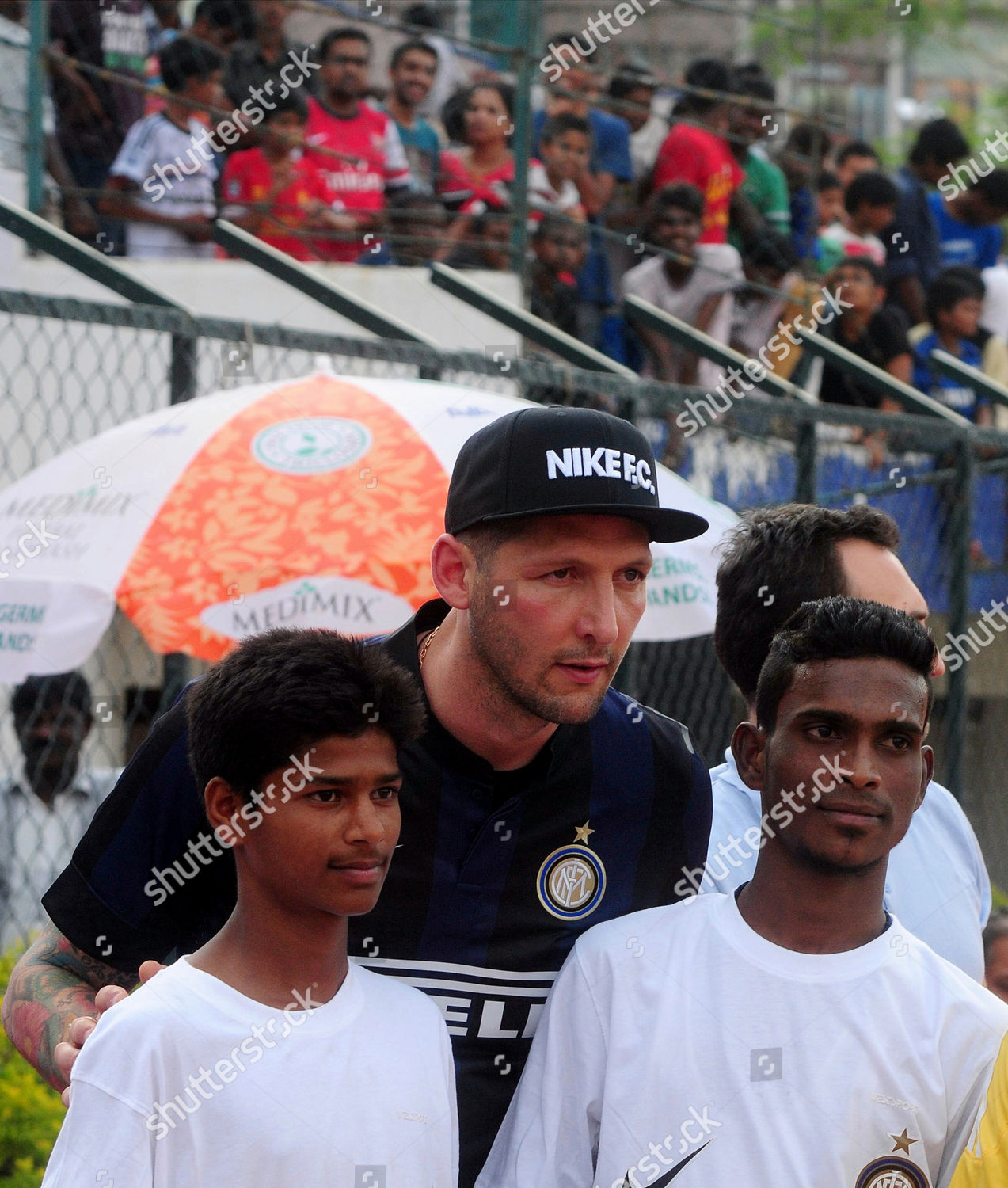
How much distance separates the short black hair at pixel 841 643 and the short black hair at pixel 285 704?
521 millimetres

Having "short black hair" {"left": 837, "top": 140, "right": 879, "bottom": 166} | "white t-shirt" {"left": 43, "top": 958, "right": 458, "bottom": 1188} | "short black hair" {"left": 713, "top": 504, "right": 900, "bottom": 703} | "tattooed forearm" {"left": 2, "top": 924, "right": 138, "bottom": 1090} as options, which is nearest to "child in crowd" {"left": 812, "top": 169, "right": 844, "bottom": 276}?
"short black hair" {"left": 837, "top": 140, "right": 879, "bottom": 166}

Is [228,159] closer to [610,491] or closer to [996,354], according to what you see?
[996,354]

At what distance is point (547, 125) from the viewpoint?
7777 mm

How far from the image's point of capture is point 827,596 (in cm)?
277

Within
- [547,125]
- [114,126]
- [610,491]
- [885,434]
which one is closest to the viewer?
[610,491]

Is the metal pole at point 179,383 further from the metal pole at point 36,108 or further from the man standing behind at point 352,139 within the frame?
the man standing behind at point 352,139

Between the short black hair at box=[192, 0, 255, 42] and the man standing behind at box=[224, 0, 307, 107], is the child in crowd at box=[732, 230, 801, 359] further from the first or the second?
the short black hair at box=[192, 0, 255, 42]

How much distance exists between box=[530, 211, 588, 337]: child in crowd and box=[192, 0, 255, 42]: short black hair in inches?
64.8

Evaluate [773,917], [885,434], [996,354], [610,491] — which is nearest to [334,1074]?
[773,917]

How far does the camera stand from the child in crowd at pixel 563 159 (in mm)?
7695

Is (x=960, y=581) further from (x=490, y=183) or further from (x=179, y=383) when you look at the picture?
(x=179, y=383)

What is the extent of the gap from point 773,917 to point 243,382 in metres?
3.92

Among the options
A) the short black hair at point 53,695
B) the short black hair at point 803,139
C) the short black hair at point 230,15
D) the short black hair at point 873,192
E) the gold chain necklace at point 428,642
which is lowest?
the short black hair at point 53,695

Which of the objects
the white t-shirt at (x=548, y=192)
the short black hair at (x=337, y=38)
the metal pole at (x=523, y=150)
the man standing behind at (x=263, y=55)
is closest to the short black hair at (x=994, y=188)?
the white t-shirt at (x=548, y=192)
